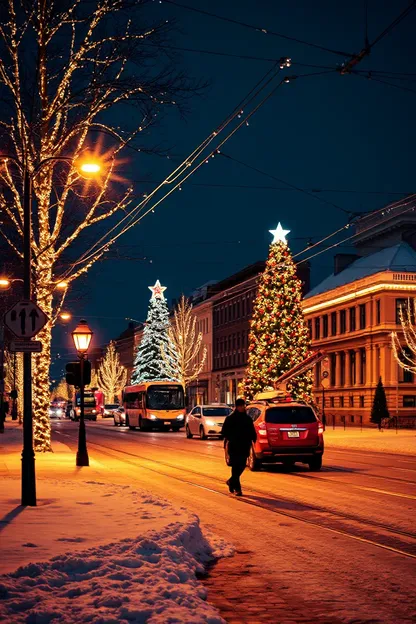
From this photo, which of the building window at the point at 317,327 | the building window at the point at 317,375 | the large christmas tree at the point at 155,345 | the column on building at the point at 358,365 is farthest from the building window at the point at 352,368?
the large christmas tree at the point at 155,345

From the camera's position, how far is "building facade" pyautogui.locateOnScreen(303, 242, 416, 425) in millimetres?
72750

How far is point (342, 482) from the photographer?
2055 cm

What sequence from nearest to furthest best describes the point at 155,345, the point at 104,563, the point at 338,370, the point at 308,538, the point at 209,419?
the point at 104,563 → the point at 308,538 → the point at 209,419 → the point at 338,370 → the point at 155,345

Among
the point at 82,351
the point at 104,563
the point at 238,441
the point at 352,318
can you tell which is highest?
the point at 352,318

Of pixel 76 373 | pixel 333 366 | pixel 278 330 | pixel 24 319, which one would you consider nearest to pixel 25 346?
pixel 24 319

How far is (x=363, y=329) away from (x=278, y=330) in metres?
15.7

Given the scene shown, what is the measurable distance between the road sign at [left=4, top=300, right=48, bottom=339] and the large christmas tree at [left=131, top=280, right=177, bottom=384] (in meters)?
97.7

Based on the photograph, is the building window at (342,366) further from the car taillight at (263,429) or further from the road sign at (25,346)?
the road sign at (25,346)

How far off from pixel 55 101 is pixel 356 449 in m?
18.9

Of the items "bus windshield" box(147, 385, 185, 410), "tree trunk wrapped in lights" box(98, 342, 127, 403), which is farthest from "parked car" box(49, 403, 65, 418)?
"bus windshield" box(147, 385, 185, 410)

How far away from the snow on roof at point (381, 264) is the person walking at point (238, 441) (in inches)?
2250

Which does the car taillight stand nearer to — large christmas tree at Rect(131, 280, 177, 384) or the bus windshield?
the bus windshield

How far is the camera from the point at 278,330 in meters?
63.4

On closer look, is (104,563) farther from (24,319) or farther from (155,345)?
(155,345)
